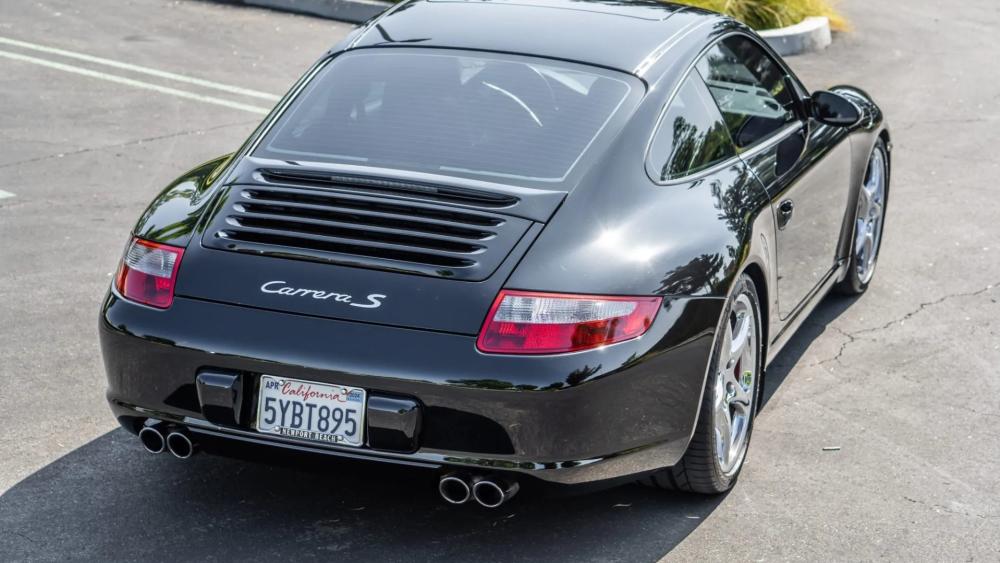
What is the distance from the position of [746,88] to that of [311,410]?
2.53m

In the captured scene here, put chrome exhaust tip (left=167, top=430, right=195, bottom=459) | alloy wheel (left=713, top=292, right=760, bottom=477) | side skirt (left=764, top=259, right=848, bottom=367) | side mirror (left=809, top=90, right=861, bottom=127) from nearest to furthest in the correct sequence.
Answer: chrome exhaust tip (left=167, top=430, right=195, bottom=459) → alloy wheel (left=713, top=292, right=760, bottom=477) → side skirt (left=764, top=259, right=848, bottom=367) → side mirror (left=809, top=90, right=861, bottom=127)

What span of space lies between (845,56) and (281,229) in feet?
31.7

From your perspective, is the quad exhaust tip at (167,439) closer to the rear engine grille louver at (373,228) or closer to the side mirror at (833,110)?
the rear engine grille louver at (373,228)

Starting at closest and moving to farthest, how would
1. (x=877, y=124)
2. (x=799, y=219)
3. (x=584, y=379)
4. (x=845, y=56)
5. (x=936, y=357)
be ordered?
(x=584, y=379) → (x=799, y=219) → (x=936, y=357) → (x=877, y=124) → (x=845, y=56)

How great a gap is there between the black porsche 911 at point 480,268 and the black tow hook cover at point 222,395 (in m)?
0.01

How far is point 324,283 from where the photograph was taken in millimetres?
4148

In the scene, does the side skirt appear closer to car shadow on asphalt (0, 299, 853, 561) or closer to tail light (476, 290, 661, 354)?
car shadow on asphalt (0, 299, 853, 561)

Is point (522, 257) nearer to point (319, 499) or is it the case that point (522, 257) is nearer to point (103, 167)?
point (319, 499)

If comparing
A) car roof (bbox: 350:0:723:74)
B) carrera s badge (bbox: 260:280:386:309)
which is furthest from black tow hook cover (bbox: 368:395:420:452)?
car roof (bbox: 350:0:723:74)

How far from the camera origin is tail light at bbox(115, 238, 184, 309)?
4.30 metres

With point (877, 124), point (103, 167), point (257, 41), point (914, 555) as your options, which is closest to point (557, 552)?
point (914, 555)

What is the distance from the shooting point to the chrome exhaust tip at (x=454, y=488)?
4082 mm

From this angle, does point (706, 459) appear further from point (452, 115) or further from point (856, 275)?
point (856, 275)

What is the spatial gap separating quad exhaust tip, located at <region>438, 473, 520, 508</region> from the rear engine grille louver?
0.58 m
